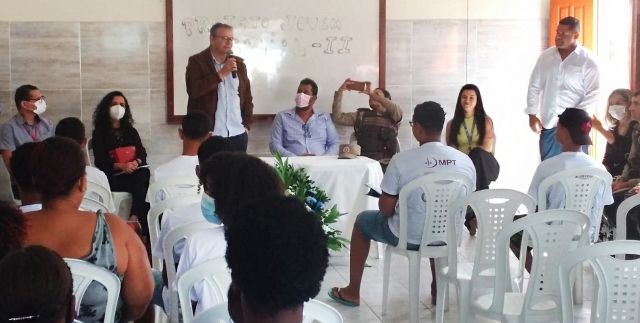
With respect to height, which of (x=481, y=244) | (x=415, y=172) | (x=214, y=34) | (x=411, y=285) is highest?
(x=214, y=34)

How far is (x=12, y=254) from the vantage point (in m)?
1.61

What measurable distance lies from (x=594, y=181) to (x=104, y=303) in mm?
2704

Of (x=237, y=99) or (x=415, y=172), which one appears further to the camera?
(x=237, y=99)

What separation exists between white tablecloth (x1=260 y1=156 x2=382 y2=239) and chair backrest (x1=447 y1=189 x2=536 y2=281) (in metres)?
1.91

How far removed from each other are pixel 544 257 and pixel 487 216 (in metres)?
0.59

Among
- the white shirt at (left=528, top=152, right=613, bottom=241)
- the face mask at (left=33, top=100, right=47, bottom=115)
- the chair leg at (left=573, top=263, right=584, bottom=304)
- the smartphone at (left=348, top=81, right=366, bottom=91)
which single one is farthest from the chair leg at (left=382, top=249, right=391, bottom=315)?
the face mask at (left=33, top=100, right=47, bottom=115)

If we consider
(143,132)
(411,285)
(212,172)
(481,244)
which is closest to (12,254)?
(212,172)

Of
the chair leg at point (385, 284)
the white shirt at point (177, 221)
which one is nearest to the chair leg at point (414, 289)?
the chair leg at point (385, 284)

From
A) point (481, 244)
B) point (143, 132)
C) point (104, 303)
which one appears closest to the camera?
point (104, 303)

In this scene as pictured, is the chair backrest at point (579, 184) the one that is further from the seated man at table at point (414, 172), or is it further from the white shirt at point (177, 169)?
the white shirt at point (177, 169)

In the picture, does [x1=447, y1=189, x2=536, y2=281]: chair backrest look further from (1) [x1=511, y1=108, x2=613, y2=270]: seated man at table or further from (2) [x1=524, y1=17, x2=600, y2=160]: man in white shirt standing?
(2) [x1=524, y1=17, x2=600, y2=160]: man in white shirt standing

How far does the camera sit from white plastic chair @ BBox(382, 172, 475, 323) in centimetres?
418

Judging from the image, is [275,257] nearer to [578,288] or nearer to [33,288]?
Answer: [33,288]

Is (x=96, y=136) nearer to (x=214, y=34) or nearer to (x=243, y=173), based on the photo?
(x=214, y=34)
